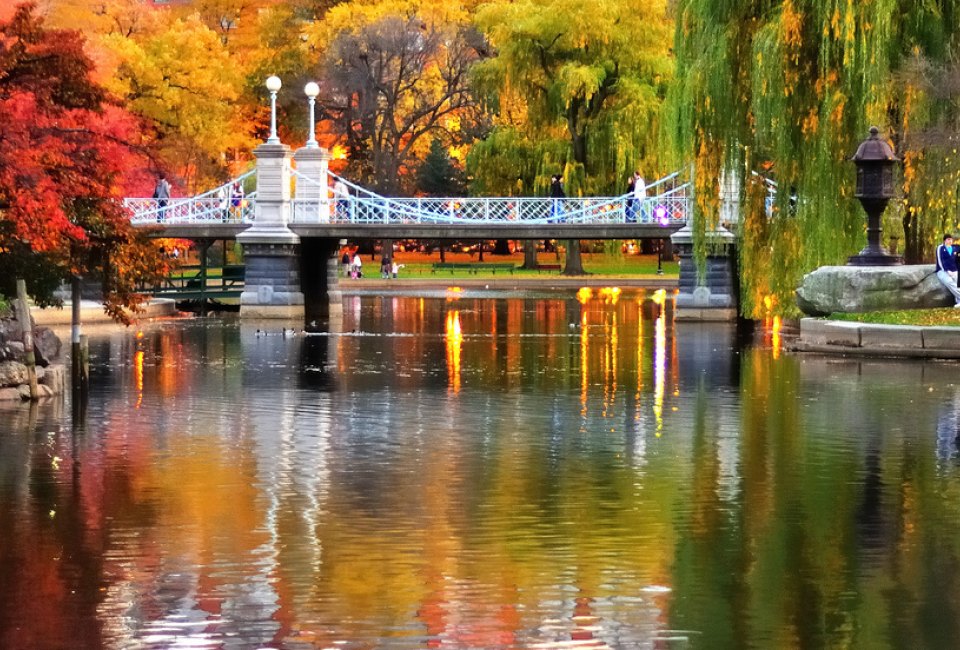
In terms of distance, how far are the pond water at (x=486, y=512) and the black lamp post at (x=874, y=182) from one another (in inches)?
204

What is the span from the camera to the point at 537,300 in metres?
58.2

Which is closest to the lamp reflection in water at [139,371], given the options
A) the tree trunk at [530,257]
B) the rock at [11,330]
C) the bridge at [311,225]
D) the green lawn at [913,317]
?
the rock at [11,330]

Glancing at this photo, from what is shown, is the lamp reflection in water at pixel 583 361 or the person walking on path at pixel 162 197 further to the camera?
the person walking on path at pixel 162 197

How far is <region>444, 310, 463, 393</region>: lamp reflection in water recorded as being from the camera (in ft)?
94.1

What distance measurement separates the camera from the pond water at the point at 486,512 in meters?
10.9

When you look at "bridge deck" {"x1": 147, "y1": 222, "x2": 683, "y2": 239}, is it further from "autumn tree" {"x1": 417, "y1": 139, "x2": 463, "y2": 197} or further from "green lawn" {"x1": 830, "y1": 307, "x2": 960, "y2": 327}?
"autumn tree" {"x1": 417, "y1": 139, "x2": 463, "y2": 197}

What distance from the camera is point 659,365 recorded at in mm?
31828

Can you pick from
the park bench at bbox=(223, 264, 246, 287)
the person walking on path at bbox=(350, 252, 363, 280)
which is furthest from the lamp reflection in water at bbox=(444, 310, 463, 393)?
the person walking on path at bbox=(350, 252, 363, 280)

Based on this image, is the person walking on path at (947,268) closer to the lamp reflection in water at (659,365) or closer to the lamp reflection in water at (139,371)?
the lamp reflection in water at (659,365)

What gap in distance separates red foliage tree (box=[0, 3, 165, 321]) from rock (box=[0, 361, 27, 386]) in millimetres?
1569

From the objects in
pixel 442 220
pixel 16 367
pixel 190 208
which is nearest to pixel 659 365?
pixel 16 367

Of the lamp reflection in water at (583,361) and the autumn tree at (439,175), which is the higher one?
the autumn tree at (439,175)

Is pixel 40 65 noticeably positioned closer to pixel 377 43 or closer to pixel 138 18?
pixel 377 43

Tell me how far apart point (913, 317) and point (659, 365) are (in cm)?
494
